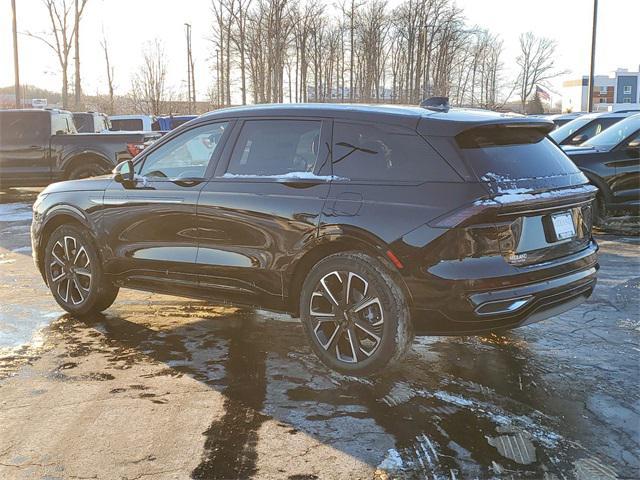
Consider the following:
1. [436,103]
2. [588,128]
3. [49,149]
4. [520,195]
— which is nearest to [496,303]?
[520,195]

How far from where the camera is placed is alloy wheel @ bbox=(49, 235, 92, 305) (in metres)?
5.55

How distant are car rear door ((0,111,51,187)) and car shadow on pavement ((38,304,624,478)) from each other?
10289mm

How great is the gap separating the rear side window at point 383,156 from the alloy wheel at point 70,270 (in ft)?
8.52

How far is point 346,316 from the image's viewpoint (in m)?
4.14

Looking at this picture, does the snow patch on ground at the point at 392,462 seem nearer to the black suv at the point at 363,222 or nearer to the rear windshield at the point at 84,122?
the black suv at the point at 363,222

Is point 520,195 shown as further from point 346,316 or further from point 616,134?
point 616,134

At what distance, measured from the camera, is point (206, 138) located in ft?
16.4

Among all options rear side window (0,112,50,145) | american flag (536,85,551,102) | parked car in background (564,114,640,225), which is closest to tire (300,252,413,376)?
parked car in background (564,114,640,225)

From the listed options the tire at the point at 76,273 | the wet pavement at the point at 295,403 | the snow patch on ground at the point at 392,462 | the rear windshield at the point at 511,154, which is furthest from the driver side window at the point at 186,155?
the snow patch on ground at the point at 392,462

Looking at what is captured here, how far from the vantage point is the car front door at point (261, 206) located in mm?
4293

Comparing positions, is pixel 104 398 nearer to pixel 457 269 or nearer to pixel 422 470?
pixel 422 470

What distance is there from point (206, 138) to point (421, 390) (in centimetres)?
253

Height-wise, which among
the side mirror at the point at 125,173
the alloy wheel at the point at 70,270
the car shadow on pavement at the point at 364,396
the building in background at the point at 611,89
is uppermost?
the building in background at the point at 611,89

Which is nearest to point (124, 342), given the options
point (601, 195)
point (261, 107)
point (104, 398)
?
point (104, 398)
